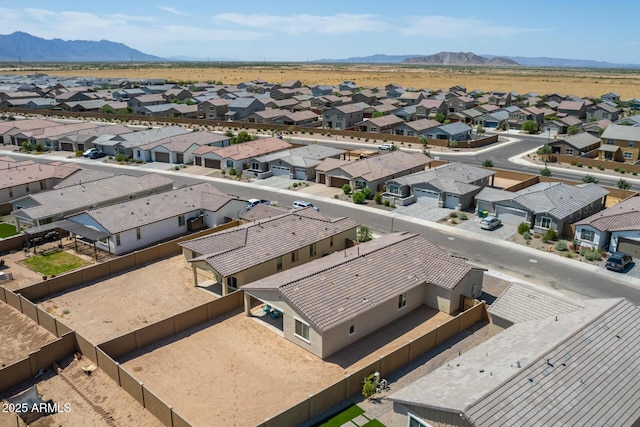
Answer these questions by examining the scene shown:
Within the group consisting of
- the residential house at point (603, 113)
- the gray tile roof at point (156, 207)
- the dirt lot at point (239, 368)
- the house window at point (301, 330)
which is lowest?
the dirt lot at point (239, 368)

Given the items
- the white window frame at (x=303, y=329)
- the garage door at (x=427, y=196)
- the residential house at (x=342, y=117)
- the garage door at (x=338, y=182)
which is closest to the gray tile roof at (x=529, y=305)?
the white window frame at (x=303, y=329)

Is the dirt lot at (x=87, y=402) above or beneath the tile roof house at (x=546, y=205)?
beneath

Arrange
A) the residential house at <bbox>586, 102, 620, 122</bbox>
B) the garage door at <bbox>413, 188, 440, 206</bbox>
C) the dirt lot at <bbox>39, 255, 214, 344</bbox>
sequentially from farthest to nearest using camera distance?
the residential house at <bbox>586, 102, 620, 122</bbox> → the garage door at <bbox>413, 188, 440, 206</bbox> → the dirt lot at <bbox>39, 255, 214, 344</bbox>

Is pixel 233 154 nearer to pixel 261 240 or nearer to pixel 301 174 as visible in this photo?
pixel 301 174

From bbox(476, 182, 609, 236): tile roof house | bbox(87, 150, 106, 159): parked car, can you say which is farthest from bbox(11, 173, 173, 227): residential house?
bbox(476, 182, 609, 236): tile roof house

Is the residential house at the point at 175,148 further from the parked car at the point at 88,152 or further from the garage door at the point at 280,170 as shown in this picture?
the garage door at the point at 280,170

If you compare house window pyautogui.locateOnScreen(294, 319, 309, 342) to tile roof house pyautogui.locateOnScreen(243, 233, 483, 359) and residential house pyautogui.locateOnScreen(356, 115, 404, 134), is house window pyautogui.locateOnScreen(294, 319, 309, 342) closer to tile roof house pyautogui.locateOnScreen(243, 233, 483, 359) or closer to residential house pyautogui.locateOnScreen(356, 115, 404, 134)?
tile roof house pyautogui.locateOnScreen(243, 233, 483, 359)
